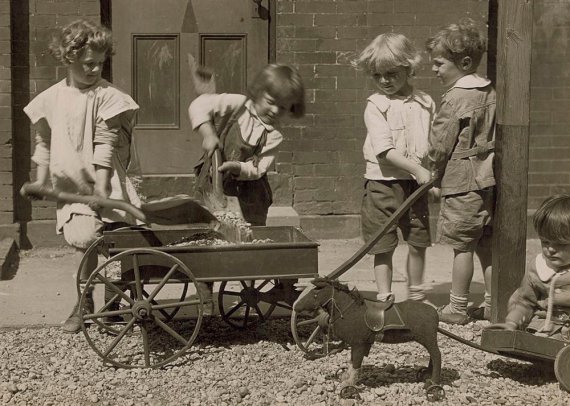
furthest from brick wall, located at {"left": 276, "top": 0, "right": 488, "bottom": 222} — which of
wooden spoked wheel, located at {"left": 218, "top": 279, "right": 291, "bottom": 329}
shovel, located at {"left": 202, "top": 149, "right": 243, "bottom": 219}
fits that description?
shovel, located at {"left": 202, "top": 149, "right": 243, "bottom": 219}

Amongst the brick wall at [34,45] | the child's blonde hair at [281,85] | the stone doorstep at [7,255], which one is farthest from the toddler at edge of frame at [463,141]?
the brick wall at [34,45]

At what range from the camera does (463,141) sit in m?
5.71

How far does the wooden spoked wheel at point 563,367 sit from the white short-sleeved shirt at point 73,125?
2.51m

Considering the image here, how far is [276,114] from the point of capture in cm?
548

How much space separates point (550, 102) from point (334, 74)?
1.96 meters

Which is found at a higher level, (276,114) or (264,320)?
(276,114)

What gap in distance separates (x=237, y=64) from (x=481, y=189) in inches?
131

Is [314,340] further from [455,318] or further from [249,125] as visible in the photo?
[249,125]

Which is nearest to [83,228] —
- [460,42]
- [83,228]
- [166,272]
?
[83,228]

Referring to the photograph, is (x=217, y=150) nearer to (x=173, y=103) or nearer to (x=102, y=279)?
(x=102, y=279)

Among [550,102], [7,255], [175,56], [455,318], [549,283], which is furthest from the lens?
[550,102]

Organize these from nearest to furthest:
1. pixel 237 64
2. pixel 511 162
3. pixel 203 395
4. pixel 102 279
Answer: pixel 203 395, pixel 102 279, pixel 511 162, pixel 237 64

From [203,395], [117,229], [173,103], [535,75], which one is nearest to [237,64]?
[173,103]

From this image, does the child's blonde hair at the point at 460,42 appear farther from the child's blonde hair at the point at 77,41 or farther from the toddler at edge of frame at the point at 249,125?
the child's blonde hair at the point at 77,41
